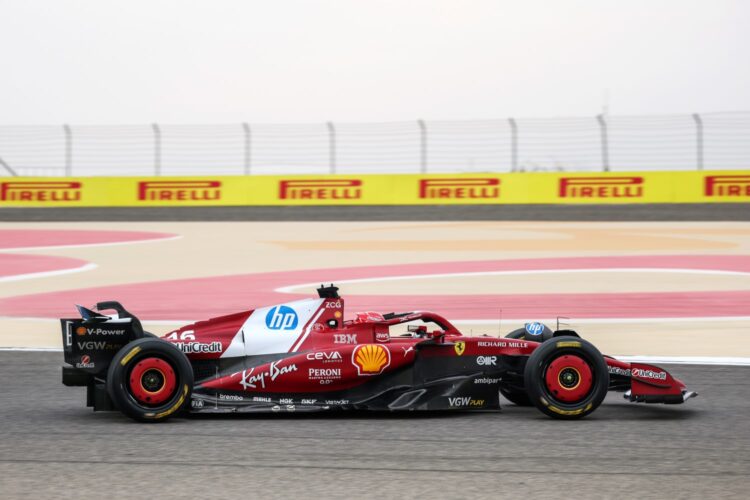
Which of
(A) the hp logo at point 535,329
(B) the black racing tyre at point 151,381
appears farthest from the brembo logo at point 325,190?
(B) the black racing tyre at point 151,381

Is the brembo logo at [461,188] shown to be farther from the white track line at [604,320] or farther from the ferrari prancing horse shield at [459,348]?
the ferrari prancing horse shield at [459,348]

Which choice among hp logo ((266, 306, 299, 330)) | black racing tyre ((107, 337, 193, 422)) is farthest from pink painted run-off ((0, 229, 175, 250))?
black racing tyre ((107, 337, 193, 422))

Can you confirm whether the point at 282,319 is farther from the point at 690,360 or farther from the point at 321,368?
the point at 690,360

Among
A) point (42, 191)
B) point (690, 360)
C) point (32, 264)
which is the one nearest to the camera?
point (690, 360)

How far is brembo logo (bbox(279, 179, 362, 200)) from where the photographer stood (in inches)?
1011

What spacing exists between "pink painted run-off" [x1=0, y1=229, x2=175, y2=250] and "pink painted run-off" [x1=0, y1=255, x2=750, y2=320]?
21.1 feet

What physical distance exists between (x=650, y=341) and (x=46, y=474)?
654 cm

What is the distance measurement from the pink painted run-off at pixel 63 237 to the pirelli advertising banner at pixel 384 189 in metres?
3.17

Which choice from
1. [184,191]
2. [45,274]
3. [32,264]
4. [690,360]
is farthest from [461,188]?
[690,360]

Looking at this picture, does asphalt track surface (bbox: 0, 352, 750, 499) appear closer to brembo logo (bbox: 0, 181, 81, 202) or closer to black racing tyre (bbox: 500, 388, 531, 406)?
black racing tyre (bbox: 500, 388, 531, 406)

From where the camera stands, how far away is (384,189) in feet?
83.7

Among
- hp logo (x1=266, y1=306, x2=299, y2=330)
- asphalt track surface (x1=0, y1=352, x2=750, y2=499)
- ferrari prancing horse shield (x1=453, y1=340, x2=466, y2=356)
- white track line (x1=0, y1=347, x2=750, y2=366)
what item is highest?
hp logo (x1=266, y1=306, x2=299, y2=330)

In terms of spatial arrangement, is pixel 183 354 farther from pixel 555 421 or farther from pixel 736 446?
pixel 736 446

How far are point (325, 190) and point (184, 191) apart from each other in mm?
3503
